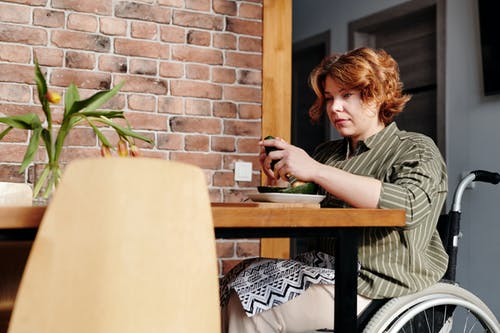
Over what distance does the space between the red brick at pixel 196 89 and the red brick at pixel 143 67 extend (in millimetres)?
105

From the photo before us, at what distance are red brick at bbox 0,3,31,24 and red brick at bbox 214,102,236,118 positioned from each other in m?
0.87

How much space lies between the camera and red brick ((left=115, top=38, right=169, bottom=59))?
2840 millimetres

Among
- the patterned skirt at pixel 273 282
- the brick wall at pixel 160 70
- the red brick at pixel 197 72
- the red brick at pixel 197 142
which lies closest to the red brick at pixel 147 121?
the brick wall at pixel 160 70

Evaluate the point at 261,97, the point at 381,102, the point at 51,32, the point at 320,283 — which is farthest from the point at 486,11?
the point at 320,283

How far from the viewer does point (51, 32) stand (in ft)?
8.94

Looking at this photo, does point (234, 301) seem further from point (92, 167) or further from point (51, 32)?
point (51, 32)

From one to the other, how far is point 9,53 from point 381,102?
5.10 feet

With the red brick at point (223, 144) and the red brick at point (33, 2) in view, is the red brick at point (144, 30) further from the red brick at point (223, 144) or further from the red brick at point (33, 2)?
→ the red brick at point (223, 144)

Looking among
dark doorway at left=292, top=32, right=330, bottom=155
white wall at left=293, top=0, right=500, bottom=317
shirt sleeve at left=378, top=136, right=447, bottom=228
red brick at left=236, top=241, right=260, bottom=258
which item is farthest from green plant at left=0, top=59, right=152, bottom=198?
dark doorway at left=292, top=32, right=330, bottom=155

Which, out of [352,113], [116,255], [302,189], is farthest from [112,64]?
[116,255]

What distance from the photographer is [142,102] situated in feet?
9.39

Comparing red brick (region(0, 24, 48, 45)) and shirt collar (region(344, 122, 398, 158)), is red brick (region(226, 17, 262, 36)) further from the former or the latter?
shirt collar (region(344, 122, 398, 158))

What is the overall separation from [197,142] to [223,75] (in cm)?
33

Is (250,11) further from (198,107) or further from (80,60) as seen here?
(80,60)
